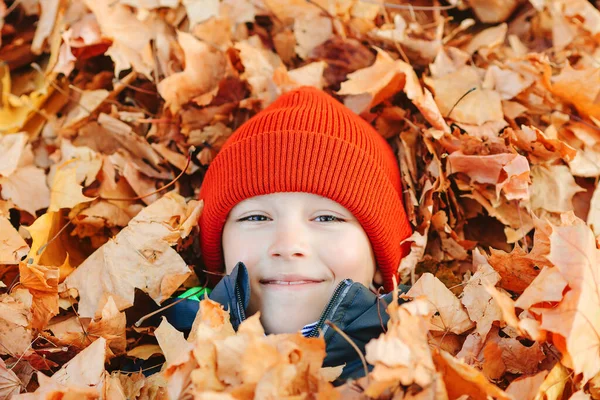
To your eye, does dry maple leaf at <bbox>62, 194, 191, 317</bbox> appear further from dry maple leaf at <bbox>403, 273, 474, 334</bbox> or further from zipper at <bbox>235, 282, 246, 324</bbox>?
dry maple leaf at <bbox>403, 273, 474, 334</bbox>

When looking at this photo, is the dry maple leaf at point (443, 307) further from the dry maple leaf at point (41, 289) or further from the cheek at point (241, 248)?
the dry maple leaf at point (41, 289)

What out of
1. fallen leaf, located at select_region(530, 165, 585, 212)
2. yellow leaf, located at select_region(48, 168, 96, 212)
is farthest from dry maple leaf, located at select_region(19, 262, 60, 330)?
fallen leaf, located at select_region(530, 165, 585, 212)

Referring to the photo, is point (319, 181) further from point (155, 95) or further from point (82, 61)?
point (82, 61)

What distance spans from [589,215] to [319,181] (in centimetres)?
98

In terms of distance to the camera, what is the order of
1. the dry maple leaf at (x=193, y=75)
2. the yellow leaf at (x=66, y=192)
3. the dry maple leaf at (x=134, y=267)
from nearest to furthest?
1. the dry maple leaf at (x=134, y=267)
2. the yellow leaf at (x=66, y=192)
3. the dry maple leaf at (x=193, y=75)

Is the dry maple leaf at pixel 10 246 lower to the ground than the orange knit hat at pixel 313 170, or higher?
lower

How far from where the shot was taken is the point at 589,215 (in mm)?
2221

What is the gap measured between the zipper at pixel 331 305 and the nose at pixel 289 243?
14 centimetres

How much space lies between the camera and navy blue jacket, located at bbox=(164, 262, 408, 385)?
180 cm

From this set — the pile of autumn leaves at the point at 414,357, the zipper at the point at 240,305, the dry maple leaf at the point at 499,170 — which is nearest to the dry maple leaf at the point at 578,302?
the pile of autumn leaves at the point at 414,357

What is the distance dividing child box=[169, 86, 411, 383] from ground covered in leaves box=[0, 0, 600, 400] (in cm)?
16

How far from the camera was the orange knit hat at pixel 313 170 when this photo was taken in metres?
2.02

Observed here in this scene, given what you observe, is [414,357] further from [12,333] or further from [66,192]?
[66,192]

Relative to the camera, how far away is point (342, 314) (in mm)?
1867
